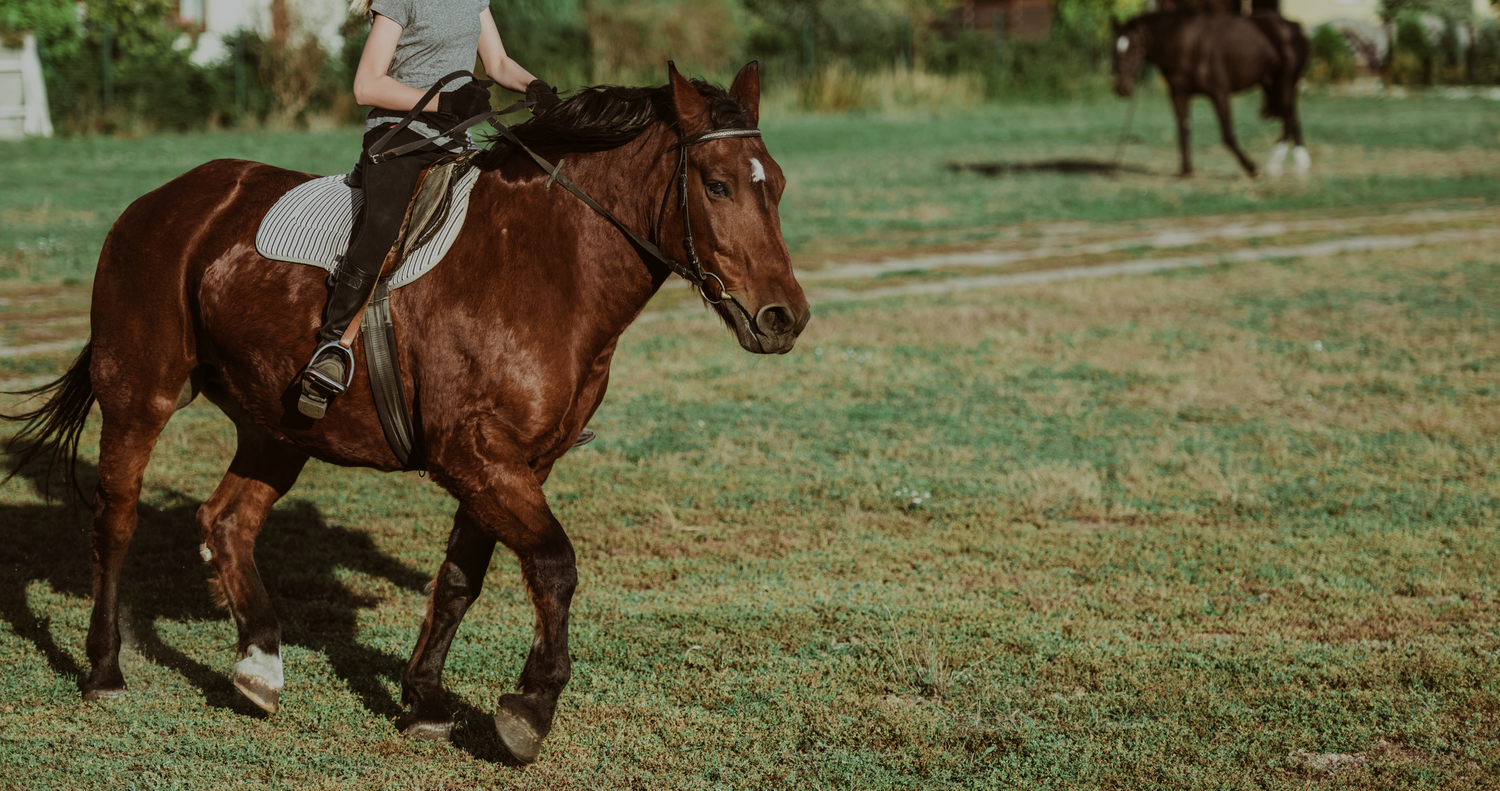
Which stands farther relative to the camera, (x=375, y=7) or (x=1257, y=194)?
(x=1257, y=194)

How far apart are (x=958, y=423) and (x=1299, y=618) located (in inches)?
135

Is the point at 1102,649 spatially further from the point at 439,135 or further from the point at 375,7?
the point at 375,7

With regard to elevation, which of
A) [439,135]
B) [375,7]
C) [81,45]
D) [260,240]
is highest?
[81,45]

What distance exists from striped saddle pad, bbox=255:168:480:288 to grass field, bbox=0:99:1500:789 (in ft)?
5.14

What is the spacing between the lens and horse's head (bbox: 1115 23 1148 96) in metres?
22.1

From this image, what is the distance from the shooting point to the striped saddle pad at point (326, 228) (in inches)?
174

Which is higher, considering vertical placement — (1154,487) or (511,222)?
(511,222)

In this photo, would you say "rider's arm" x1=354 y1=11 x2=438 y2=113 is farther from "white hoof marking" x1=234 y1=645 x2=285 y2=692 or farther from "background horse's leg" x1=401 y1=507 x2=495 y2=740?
"white hoof marking" x1=234 y1=645 x2=285 y2=692

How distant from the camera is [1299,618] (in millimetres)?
5707

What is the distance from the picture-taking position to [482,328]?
4258 mm

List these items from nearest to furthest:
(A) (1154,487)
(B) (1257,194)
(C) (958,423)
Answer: (A) (1154,487) → (C) (958,423) → (B) (1257,194)

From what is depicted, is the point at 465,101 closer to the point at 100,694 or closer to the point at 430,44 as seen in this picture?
the point at 430,44

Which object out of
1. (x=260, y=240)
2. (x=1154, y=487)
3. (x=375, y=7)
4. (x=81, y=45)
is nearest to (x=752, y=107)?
(x=375, y=7)

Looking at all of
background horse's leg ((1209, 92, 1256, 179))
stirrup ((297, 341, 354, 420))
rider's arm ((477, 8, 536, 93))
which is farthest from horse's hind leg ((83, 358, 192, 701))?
background horse's leg ((1209, 92, 1256, 179))
